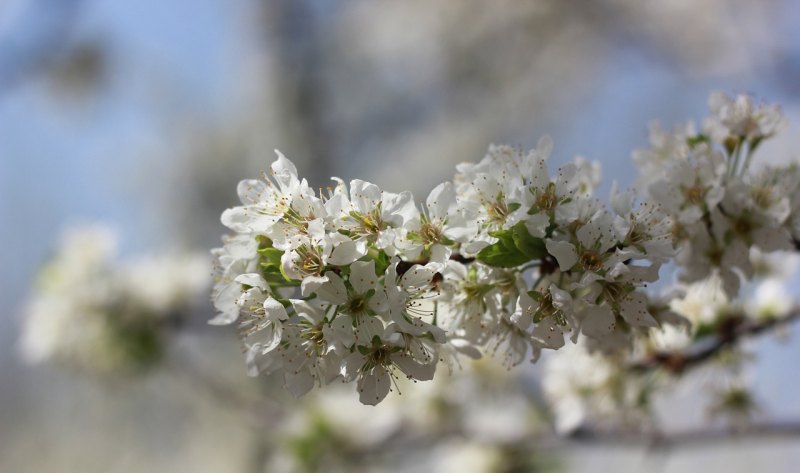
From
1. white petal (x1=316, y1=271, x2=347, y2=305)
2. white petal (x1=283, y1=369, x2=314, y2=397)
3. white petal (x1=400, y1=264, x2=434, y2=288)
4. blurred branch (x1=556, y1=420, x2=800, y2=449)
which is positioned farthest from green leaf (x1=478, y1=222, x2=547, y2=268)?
blurred branch (x1=556, y1=420, x2=800, y2=449)

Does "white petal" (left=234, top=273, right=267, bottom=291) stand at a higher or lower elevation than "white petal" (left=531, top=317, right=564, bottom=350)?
higher

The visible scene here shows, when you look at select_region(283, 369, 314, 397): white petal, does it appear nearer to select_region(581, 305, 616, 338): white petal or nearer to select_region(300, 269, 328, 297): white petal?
select_region(300, 269, 328, 297): white petal

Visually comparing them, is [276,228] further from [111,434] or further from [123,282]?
[111,434]

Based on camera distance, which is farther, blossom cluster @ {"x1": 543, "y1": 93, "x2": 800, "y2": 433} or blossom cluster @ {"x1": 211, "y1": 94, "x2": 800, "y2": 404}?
blossom cluster @ {"x1": 543, "y1": 93, "x2": 800, "y2": 433}

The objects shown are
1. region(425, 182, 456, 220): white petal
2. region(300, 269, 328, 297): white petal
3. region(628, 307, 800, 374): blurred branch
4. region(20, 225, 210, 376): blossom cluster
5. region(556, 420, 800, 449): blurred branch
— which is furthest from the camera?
region(20, 225, 210, 376): blossom cluster

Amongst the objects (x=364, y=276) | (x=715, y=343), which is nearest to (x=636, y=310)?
(x=364, y=276)

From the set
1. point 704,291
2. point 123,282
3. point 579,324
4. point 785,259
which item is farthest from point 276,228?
point 123,282

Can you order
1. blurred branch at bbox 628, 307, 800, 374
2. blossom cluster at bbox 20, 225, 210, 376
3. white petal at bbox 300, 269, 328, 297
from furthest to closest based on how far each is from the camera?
blossom cluster at bbox 20, 225, 210, 376
blurred branch at bbox 628, 307, 800, 374
white petal at bbox 300, 269, 328, 297
